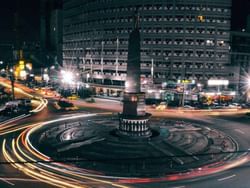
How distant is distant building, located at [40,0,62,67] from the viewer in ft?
470

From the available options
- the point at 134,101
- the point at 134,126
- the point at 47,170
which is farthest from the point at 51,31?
the point at 47,170

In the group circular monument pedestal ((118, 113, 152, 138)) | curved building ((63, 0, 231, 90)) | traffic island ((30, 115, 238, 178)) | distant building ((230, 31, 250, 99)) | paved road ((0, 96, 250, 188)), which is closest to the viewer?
paved road ((0, 96, 250, 188))

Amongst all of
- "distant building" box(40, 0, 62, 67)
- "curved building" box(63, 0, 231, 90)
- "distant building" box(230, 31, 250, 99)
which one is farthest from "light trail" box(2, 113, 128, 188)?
"distant building" box(40, 0, 62, 67)

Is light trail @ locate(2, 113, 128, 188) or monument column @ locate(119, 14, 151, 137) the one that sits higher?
monument column @ locate(119, 14, 151, 137)

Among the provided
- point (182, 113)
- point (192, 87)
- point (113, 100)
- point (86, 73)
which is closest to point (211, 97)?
point (192, 87)

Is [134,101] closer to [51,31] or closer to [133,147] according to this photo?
[133,147]

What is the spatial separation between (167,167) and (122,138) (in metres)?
9.20

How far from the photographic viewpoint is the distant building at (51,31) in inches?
5635

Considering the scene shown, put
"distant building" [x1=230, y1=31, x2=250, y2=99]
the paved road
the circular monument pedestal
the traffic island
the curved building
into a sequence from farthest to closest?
1. "distant building" [x1=230, y1=31, x2=250, y2=99]
2. the curved building
3. the circular monument pedestal
4. the traffic island
5. the paved road

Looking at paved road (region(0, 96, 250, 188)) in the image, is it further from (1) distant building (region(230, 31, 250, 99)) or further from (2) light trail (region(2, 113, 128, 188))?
(1) distant building (region(230, 31, 250, 99))

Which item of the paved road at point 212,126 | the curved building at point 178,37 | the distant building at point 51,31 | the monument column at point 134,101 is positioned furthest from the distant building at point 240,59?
the distant building at point 51,31

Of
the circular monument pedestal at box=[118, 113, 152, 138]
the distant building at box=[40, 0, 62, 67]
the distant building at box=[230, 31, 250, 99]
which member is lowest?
the circular monument pedestal at box=[118, 113, 152, 138]

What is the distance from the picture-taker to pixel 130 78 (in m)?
34.0

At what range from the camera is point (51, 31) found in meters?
156
